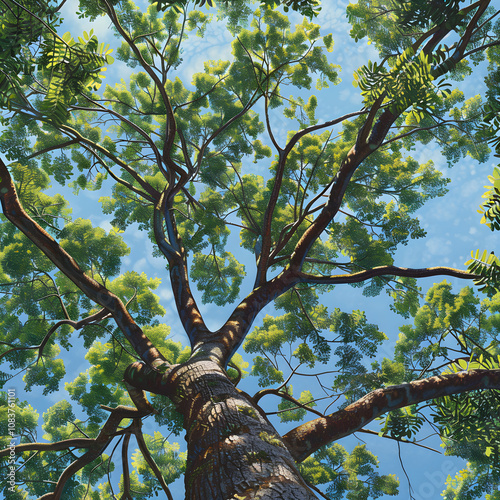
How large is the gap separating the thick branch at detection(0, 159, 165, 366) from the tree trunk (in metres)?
1.02

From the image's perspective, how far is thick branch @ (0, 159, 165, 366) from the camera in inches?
126

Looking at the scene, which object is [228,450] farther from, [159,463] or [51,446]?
A: [159,463]

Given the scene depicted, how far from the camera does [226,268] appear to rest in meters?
6.55

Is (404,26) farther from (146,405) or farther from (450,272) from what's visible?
(146,405)

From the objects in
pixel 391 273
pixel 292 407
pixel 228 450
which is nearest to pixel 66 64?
pixel 228 450

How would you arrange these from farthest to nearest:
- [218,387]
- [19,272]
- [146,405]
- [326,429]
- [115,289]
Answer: [115,289] < [19,272] < [146,405] < [326,429] < [218,387]

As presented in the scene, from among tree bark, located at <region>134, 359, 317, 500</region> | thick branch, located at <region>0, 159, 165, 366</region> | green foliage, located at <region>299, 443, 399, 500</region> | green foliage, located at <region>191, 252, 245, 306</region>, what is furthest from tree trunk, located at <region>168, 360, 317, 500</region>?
green foliage, located at <region>191, 252, 245, 306</region>

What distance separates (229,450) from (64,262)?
249 centimetres

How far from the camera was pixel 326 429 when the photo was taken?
304cm

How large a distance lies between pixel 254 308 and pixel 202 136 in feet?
11.1

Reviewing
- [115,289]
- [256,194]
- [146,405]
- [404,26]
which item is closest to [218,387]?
[146,405]

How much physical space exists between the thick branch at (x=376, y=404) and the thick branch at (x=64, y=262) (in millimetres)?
1433

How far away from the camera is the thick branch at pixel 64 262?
3209 millimetres

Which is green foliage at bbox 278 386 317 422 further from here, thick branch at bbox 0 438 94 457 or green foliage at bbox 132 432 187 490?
thick branch at bbox 0 438 94 457
